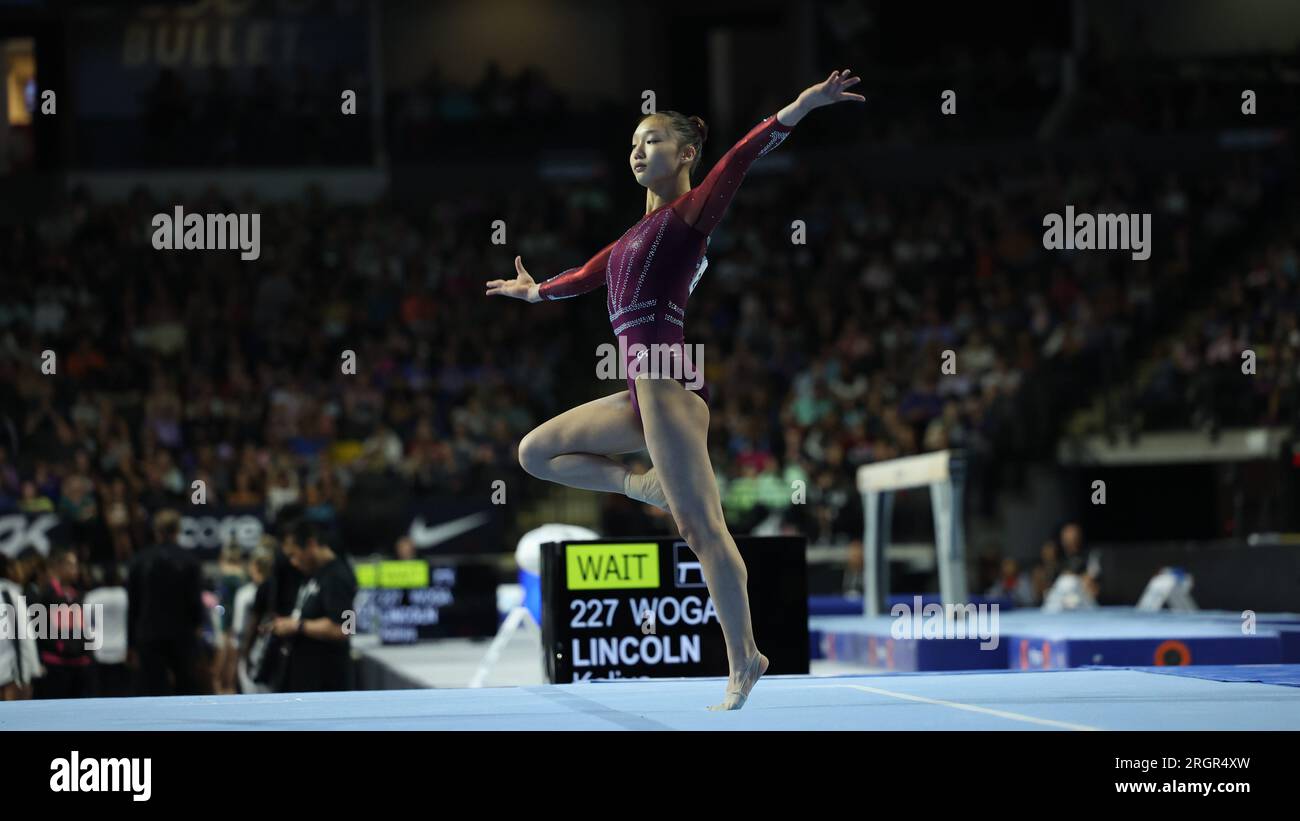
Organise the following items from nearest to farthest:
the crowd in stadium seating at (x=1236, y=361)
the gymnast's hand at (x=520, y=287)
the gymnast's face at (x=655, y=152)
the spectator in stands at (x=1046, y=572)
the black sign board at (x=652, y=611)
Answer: the gymnast's face at (x=655, y=152)
the gymnast's hand at (x=520, y=287)
the black sign board at (x=652, y=611)
the spectator in stands at (x=1046, y=572)
the crowd in stadium seating at (x=1236, y=361)

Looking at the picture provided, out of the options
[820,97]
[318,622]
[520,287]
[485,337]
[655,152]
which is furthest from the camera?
[485,337]

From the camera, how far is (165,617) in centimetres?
952

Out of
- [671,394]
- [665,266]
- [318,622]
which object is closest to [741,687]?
[671,394]

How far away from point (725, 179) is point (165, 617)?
6036 mm

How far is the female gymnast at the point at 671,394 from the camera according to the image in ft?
15.2

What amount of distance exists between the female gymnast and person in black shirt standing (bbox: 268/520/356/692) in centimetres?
350

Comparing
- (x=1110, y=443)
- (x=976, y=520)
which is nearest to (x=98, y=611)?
(x=976, y=520)

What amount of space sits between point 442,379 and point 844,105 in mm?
7200

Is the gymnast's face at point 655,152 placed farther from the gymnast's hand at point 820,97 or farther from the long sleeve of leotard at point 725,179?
the gymnast's hand at point 820,97

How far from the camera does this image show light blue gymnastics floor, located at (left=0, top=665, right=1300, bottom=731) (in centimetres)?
404

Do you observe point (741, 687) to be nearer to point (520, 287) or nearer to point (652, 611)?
point (520, 287)

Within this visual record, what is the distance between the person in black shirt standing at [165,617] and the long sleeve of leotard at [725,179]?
5748 millimetres

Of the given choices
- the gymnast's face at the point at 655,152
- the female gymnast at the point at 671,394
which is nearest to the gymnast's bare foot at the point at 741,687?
the female gymnast at the point at 671,394

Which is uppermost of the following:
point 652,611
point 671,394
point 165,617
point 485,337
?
point 485,337
